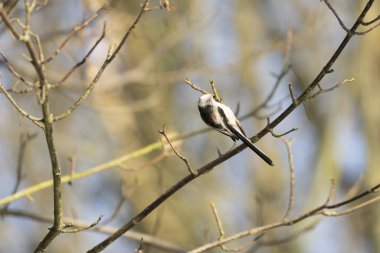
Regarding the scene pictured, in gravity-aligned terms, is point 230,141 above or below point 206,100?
above

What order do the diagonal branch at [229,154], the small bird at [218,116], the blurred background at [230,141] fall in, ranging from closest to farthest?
the diagonal branch at [229,154] → the small bird at [218,116] → the blurred background at [230,141]

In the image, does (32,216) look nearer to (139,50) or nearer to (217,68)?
(217,68)

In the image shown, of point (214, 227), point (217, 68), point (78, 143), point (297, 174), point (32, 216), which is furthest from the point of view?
point (297, 174)

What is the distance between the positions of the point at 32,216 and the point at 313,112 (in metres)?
6.17

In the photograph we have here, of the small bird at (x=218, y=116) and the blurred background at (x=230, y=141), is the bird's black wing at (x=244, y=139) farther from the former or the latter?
the blurred background at (x=230, y=141)

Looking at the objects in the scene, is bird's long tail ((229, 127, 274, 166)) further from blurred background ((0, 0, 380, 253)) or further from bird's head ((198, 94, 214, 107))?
blurred background ((0, 0, 380, 253))

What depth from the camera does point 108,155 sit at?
8180mm

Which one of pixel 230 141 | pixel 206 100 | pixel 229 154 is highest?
pixel 230 141

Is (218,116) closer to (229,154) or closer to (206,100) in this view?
(206,100)

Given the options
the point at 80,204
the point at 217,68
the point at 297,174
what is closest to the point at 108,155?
A: the point at 80,204

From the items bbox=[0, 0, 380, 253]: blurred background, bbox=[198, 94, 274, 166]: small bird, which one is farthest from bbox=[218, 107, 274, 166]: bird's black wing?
bbox=[0, 0, 380, 253]: blurred background

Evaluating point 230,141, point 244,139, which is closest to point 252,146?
point 244,139

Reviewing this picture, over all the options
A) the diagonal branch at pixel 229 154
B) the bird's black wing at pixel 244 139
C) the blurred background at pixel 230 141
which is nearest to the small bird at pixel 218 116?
the bird's black wing at pixel 244 139

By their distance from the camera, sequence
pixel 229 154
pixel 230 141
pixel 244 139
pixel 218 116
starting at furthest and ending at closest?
pixel 230 141 < pixel 218 116 < pixel 244 139 < pixel 229 154
